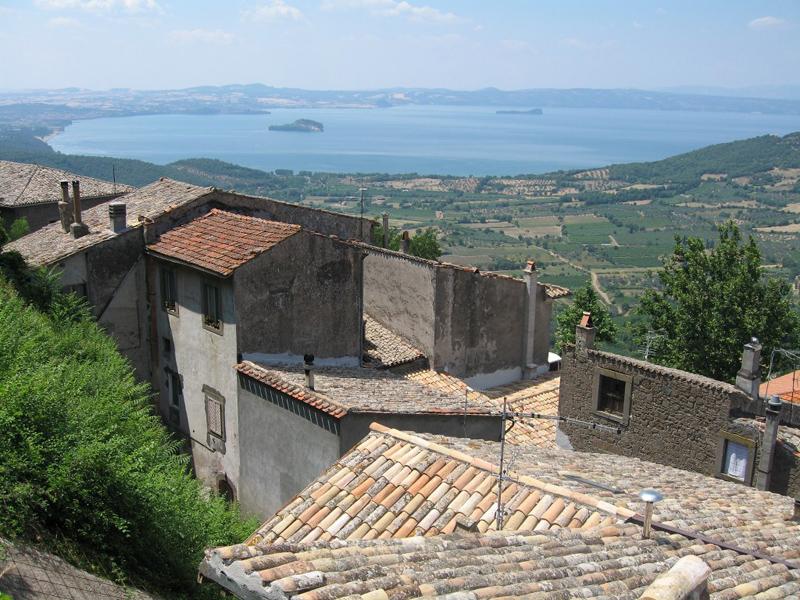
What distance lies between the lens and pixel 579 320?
1303 inches

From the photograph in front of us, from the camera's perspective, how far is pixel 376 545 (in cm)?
656

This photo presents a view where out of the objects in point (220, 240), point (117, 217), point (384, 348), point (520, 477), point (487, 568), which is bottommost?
point (384, 348)

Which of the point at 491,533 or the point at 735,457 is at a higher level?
the point at 491,533

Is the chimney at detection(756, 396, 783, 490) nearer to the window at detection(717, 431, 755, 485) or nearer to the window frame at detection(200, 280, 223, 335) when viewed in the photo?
the window at detection(717, 431, 755, 485)

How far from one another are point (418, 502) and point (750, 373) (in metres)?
8.37

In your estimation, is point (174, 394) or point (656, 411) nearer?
point (656, 411)

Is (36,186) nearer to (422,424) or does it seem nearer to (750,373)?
(422,424)

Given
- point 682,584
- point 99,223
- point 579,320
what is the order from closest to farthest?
point 682,584
point 99,223
point 579,320

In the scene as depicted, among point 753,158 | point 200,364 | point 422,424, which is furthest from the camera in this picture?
point 753,158

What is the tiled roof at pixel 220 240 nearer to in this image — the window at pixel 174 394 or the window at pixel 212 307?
the window at pixel 212 307

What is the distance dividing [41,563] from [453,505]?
483 centimetres

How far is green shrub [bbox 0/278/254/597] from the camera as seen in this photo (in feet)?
25.7

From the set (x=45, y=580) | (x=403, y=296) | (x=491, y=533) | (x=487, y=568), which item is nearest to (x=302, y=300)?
(x=403, y=296)

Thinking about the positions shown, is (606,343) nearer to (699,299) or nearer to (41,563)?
(699,299)
